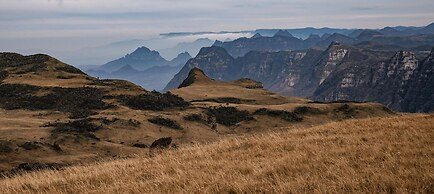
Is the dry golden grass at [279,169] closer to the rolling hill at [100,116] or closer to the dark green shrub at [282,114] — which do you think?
the rolling hill at [100,116]

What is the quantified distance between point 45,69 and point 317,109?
6028 cm

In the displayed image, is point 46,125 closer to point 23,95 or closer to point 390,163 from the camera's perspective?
point 23,95

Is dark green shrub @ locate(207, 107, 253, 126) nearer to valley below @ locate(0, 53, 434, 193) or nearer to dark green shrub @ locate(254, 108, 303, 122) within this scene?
valley below @ locate(0, 53, 434, 193)

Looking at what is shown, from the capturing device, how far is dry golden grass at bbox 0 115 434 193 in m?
9.95

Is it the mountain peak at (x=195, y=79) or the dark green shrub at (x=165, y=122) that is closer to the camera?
the dark green shrub at (x=165, y=122)

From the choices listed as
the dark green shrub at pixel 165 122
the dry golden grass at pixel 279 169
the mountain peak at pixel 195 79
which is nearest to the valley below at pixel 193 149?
the dry golden grass at pixel 279 169

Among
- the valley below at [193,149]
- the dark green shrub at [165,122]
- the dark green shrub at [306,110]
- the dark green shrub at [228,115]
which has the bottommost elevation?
the dark green shrub at [306,110]

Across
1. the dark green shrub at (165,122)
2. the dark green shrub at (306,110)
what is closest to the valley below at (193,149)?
the dark green shrub at (165,122)

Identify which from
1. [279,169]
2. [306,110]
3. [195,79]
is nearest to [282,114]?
[306,110]

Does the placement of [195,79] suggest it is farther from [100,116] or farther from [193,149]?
[193,149]

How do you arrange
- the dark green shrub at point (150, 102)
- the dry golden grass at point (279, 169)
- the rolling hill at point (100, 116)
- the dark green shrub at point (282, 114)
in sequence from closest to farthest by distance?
the dry golden grass at point (279, 169), the rolling hill at point (100, 116), the dark green shrub at point (150, 102), the dark green shrub at point (282, 114)

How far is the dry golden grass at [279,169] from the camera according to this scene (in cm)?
995

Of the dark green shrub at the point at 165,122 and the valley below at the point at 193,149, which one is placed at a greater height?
the valley below at the point at 193,149

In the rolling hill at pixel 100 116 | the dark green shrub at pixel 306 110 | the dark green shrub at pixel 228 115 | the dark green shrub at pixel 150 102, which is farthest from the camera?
the dark green shrub at pixel 306 110
